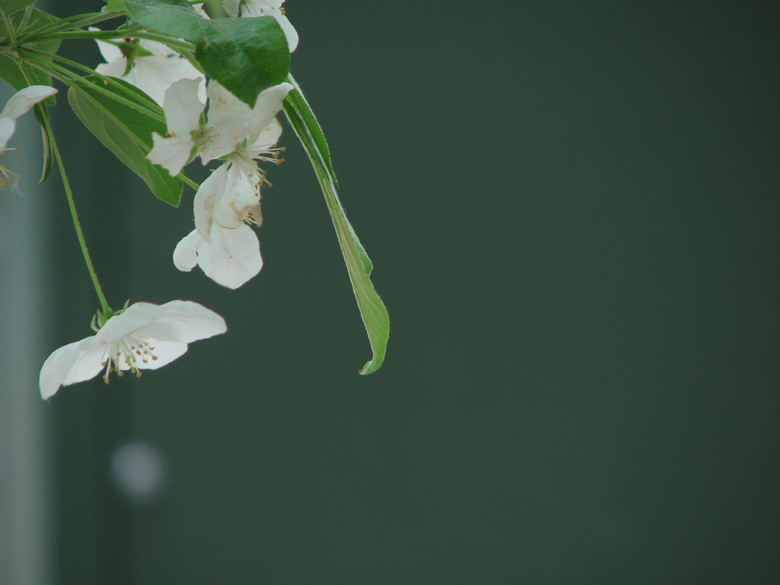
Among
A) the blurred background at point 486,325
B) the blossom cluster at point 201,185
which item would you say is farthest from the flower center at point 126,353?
the blurred background at point 486,325

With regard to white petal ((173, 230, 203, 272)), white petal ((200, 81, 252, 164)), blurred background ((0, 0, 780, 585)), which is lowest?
blurred background ((0, 0, 780, 585))

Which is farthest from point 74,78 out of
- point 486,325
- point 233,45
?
point 486,325

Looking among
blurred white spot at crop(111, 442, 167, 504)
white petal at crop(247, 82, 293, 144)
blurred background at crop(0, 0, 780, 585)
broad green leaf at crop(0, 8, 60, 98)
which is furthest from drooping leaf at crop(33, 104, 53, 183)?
blurred white spot at crop(111, 442, 167, 504)

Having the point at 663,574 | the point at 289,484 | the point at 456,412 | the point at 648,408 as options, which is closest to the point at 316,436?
the point at 289,484

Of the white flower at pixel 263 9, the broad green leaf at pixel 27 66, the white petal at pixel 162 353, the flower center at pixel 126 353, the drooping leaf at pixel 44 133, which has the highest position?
the white flower at pixel 263 9

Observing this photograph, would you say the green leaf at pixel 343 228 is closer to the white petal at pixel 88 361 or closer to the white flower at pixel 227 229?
the white flower at pixel 227 229

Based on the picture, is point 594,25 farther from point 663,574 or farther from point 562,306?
point 663,574

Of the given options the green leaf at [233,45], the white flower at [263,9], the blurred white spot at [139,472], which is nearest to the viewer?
the green leaf at [233,45]

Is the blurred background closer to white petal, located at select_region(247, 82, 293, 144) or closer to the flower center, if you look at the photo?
the flower center
